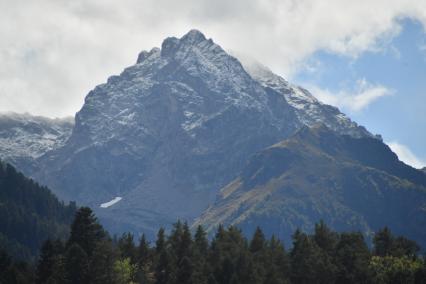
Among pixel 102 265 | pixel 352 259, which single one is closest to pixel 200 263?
pixel 102 265

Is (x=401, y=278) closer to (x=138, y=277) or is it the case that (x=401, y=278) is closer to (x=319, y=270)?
(x=319, y=270)

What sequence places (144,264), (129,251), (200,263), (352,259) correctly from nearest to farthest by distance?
1. (200,263)
2. (352,259)
3. (144,264)
4. (129,251)

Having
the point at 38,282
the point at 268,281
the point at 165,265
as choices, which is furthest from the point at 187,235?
the point at 38,282

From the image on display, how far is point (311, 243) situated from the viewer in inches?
7136

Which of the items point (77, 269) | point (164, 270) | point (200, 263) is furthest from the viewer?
point (164, 270)

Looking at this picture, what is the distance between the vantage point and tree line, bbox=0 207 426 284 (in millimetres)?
151875

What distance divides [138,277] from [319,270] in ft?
117

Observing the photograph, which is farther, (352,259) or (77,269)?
(352,259)

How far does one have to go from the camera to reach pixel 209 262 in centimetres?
17788

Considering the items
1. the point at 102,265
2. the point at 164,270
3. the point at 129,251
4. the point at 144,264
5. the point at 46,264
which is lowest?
the point at 102,265

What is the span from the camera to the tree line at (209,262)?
498ft

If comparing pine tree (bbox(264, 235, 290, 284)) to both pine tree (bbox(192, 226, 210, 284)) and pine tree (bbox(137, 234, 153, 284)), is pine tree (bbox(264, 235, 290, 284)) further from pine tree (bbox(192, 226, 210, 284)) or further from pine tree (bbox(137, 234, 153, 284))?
pine tree (bbox(137, 234, 153, 284))

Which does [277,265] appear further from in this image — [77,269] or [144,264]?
[77,269]

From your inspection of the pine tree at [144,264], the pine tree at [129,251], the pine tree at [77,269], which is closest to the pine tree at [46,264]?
the pine tree at [77,269]
